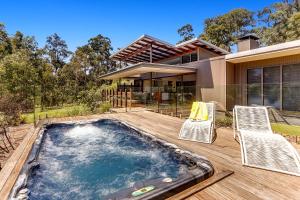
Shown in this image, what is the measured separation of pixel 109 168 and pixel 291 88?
807 cm

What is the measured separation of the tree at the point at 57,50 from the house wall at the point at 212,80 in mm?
31895

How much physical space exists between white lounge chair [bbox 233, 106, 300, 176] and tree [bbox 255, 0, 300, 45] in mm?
22538

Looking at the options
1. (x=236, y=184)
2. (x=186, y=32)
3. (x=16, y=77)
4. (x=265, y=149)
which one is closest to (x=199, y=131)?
(x=265, y=149)

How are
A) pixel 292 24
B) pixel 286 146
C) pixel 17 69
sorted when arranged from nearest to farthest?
1. pixel 286 146
2. pixel 17 69
3. pixel 292 24

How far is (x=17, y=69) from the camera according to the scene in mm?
16891

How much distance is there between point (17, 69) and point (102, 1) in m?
9.77

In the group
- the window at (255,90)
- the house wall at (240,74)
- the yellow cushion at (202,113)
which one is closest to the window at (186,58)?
the house wall at (240,74)

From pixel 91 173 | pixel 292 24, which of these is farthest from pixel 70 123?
pixel 292 24

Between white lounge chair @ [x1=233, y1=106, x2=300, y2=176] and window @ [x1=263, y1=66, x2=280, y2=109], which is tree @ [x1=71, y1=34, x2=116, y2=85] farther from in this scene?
white lounge chair @ [x1=233, y1=106, x2=300, y2=176]

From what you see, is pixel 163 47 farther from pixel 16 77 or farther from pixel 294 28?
pixel 294 28

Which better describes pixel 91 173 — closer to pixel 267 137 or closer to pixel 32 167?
pixel 32 167

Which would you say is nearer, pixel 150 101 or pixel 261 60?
pixel 261 60

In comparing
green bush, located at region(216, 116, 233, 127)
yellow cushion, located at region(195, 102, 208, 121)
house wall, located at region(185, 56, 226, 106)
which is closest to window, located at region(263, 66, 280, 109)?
house wall, located at region(185, 56, 226, 106)

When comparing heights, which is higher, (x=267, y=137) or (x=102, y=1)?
(x=102, y=1)
